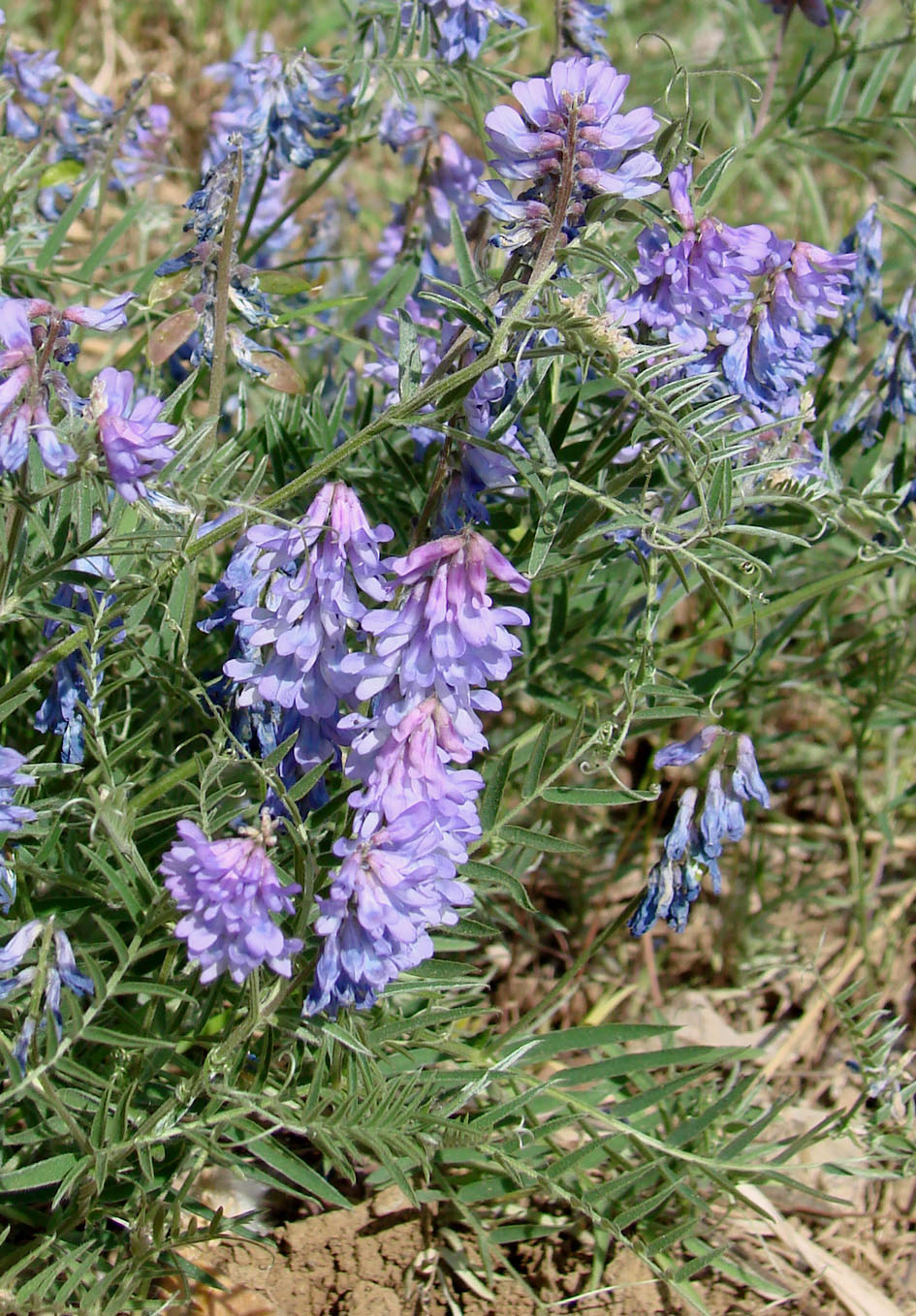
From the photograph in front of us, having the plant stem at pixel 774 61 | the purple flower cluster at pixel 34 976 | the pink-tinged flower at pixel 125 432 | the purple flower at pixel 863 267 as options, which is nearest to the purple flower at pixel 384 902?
the purple flower cluster at pixel 34 976

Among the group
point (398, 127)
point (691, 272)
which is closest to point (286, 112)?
point (398, 127)

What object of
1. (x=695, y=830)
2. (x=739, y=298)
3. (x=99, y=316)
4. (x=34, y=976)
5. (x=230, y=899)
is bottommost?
(x=34, y=976)

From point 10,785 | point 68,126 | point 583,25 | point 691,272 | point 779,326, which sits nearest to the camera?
point 10,785

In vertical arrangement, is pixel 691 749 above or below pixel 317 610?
below

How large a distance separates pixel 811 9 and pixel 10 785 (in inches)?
84.9

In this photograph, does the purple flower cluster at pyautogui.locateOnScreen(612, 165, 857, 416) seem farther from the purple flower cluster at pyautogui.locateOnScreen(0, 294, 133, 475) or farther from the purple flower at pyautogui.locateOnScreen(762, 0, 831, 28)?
the purple flower at pyautogui.locateOnScreen(762, 0, 831, 28)

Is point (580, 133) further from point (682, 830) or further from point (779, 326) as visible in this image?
point (682, 830)

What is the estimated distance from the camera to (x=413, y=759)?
5.45ft

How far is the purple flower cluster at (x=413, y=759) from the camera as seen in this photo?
160 centimetres

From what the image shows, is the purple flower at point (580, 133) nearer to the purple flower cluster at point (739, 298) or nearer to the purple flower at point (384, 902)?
the purple flower cluster at point (739, 298)

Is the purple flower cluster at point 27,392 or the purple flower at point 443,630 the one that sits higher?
the purple flower cluster at point 27,392

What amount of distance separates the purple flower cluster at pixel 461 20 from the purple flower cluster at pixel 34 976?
1.76 m

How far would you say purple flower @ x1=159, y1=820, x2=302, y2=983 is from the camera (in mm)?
1558

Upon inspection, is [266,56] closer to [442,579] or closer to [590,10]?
[590,10]
